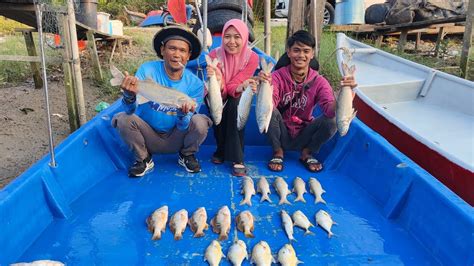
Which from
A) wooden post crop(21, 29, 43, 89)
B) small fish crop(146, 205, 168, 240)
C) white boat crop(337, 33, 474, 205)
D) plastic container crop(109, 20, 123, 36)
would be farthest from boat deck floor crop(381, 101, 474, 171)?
plastic container crop(109, 20, 123, 36)

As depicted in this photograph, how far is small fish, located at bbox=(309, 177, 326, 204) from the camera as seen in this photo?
3.73 m

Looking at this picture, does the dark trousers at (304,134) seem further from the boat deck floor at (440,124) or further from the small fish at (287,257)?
the small fish at (287,257)

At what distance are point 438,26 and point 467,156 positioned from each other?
8786 millimetres

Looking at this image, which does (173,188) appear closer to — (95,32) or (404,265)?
(404,265)

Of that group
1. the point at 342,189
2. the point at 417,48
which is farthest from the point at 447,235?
the point at 417,48

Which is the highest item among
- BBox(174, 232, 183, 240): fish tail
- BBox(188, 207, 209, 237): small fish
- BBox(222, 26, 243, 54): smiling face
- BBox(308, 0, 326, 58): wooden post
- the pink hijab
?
BBox(308, 0, 326, 58): wooden post

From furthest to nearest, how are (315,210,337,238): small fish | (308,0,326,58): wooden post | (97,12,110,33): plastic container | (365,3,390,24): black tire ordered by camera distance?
1. (365,3,390,24): black tire
2. (97,12,110,33): plastic container
3. (308,0,326,58): wooden post
4. (315,210,337,238): small fish

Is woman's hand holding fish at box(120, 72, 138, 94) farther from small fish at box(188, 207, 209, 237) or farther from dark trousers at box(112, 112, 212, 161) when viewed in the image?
small fish at box(188, 207, 209, 237)

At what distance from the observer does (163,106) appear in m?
3.94

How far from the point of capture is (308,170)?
14.4 feet

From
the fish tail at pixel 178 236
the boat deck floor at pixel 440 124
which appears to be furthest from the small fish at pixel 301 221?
the boat deck floor at pixel 440 124

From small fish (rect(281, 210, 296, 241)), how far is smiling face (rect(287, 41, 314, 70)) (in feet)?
5.26

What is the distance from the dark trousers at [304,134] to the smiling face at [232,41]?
0.79 metres

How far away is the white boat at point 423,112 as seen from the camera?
383cm
